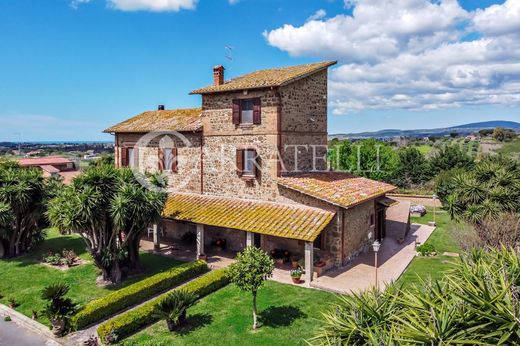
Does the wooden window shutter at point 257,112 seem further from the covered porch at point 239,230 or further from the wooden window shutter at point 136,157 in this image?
the wooden window shutter at point 136,157

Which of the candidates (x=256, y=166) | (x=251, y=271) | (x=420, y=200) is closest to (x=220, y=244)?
(x=256, y=166)

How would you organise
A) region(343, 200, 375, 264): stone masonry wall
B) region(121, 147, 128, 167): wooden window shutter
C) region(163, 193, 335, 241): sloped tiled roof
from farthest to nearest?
region(121, 147, 128, 167): wooden window shutter < region(343, 200, 375, 264): stone masonry wall < region(163, 193, 335, 241): sloped tiled roof

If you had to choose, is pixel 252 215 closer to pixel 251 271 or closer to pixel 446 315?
pixel 251 271

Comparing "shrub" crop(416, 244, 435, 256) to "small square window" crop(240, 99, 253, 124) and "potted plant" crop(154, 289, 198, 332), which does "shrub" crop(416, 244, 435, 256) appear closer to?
"small square window" crop(240, 99, 253, 124)

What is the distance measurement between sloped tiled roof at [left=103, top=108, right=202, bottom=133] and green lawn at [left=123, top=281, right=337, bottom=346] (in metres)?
11.8

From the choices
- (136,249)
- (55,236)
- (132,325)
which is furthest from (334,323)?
(55,236)

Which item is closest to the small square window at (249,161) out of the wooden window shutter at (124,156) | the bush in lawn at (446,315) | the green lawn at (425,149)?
the wooden window shutter at (124,156)

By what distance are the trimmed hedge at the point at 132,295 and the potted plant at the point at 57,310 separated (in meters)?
0.36

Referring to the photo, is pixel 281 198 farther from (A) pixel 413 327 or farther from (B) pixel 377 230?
(A) pixel 413 327

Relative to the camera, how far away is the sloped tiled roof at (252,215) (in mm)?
17922

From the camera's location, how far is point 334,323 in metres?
8.25

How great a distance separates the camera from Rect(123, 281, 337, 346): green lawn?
41.4ft

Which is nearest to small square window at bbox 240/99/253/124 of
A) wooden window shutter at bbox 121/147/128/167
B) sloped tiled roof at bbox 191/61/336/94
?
sloped tiled roof at bbox 191/61/336/94

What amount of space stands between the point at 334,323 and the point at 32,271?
62.6ft
